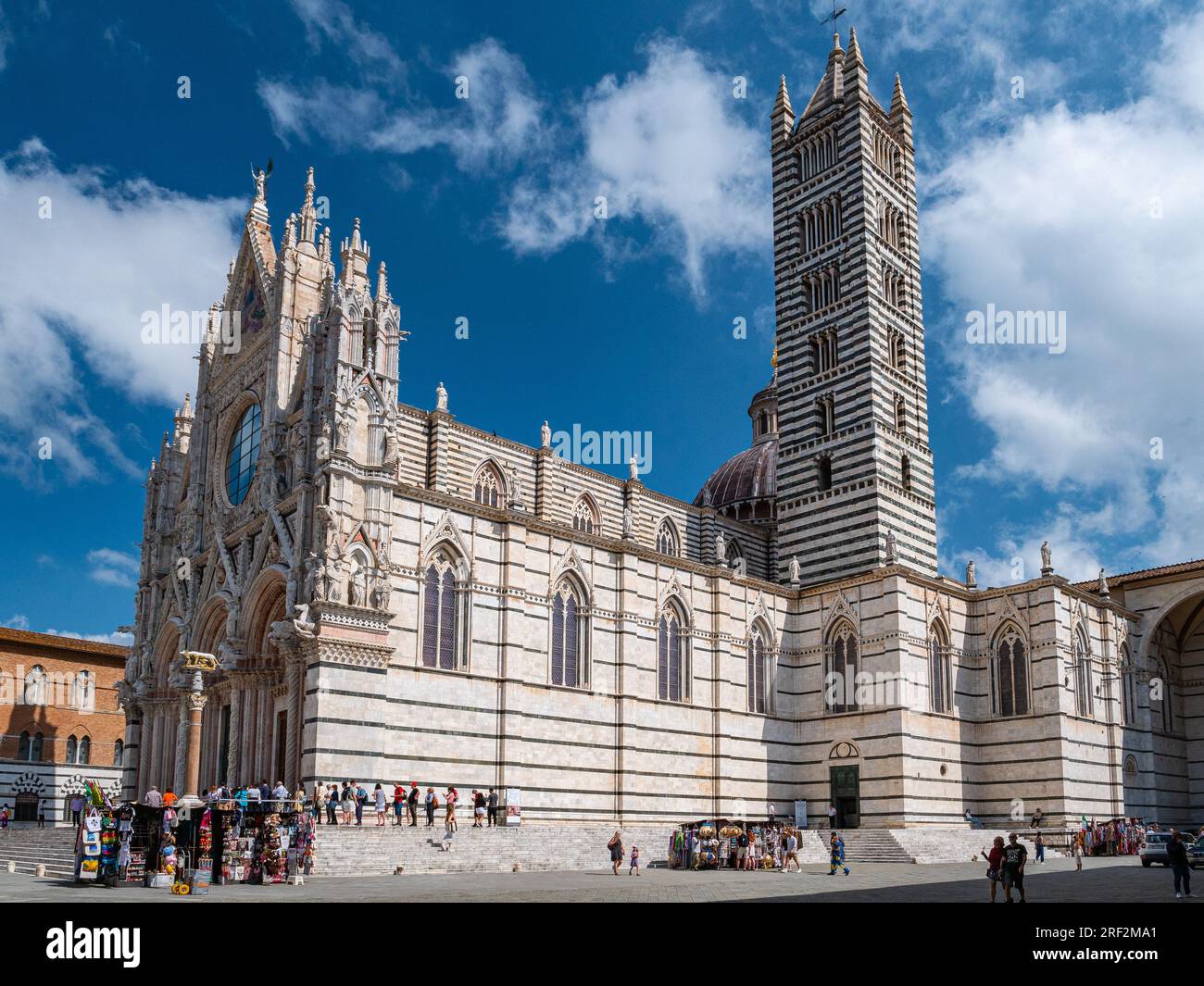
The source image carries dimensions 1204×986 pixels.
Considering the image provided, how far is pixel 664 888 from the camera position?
2203 centimetres

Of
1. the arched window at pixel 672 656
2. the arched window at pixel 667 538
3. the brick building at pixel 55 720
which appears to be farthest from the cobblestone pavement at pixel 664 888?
the brick building at pixel 55 720

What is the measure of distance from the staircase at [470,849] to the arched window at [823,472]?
17.6 metres

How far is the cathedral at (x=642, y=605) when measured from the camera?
1228 inches

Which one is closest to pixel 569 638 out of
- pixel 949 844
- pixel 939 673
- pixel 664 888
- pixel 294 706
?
pixel 294 706

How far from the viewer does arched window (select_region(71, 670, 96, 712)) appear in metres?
49.5

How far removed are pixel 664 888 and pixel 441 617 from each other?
1221 centimetres

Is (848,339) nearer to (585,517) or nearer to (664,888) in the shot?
(585,517)

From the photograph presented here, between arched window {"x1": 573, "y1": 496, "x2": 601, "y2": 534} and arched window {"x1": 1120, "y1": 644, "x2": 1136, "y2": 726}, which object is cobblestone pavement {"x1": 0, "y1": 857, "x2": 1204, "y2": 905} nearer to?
arched window {"x1": 1120, "y1": 644, "x2": 1136, "y2": 726}

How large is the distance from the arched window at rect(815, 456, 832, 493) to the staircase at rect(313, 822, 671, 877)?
57.9ft

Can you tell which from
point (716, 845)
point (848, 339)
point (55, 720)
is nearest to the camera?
point (716, 845)

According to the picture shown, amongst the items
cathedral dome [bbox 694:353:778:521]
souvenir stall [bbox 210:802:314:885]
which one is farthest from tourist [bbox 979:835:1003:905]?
cathedral dome [bbox 694:353:778:521]

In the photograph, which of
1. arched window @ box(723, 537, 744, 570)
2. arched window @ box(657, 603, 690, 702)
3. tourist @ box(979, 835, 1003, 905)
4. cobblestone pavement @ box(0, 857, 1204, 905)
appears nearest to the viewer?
cobblestone pavement @ box(0, 857, 1204, 905)
